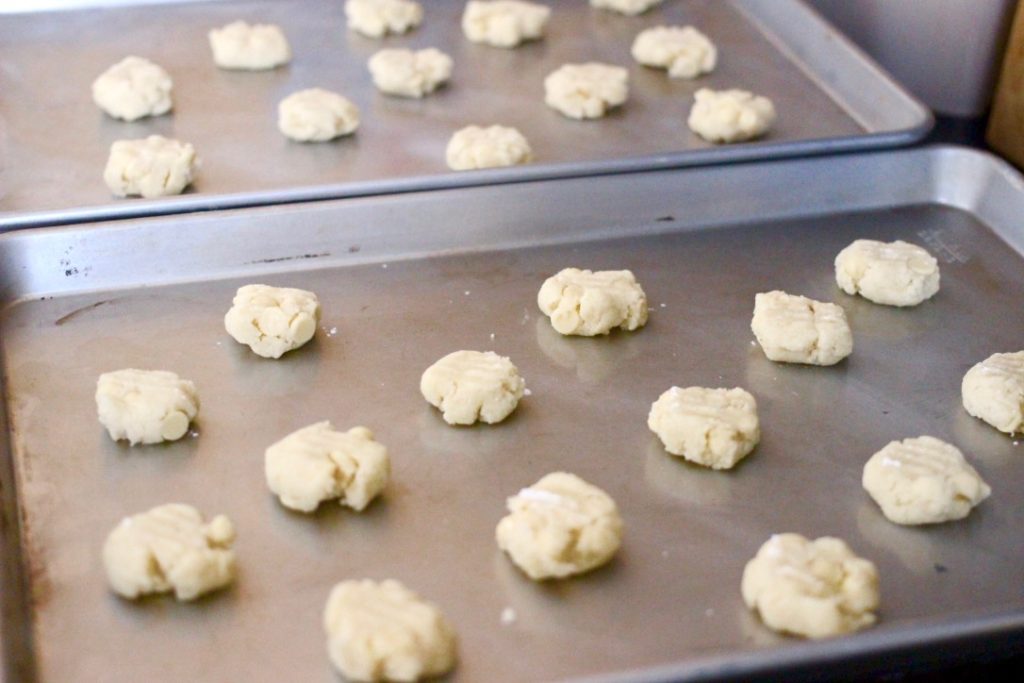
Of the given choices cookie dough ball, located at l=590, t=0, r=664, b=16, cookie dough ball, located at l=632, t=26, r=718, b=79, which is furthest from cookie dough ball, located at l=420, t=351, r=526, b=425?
cookie dough ball, located at l=590, t=0, r=664, b=16

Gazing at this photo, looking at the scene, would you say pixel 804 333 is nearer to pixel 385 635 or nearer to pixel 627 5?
pixel 385 635

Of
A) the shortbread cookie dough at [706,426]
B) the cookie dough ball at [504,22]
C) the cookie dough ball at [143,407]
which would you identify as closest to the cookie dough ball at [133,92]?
the cookie dough ball at [504,22]

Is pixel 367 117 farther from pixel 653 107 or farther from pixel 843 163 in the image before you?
pixel 843 163

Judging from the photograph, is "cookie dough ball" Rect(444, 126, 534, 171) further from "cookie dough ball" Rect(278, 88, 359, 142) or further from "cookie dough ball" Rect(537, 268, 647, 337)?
"cookie dough ball" Rect(537, 268, 647, 337)

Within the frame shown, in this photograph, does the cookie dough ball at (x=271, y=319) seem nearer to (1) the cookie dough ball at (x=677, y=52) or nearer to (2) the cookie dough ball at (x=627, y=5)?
(1) the cookie dough ball at (x=677, y=52)

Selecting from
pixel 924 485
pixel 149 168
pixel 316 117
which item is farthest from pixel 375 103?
pixel 924 485
